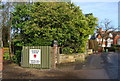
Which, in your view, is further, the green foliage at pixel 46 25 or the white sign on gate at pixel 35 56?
the green foliage at pixel 46 25

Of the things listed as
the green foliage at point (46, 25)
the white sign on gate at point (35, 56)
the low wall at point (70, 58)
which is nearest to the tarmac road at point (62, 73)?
the white sign on gate at point (35, 56)

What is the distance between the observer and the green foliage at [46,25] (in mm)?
12688

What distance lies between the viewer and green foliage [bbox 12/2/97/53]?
41.6 ft

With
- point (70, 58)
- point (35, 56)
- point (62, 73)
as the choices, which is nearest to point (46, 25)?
point (35, 56)

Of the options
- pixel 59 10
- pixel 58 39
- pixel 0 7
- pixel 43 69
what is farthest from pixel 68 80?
pixel 0 7

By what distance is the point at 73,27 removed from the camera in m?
13.4

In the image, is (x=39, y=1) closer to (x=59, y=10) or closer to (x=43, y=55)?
(x=59, y=10)

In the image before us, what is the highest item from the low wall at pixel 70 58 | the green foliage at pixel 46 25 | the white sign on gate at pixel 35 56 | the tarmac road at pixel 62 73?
the green foliage at pixel 46 25

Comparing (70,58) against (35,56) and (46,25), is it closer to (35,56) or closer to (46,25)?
(46,25)

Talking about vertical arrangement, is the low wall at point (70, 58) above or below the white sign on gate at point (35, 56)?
below

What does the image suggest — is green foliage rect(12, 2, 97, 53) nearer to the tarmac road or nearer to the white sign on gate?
the white sign on gate

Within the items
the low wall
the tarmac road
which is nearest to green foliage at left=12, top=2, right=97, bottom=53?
the low wall

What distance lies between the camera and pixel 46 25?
1283cm

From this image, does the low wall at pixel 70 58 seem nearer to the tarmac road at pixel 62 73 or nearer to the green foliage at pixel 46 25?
the green foliage at pixel 46 25
